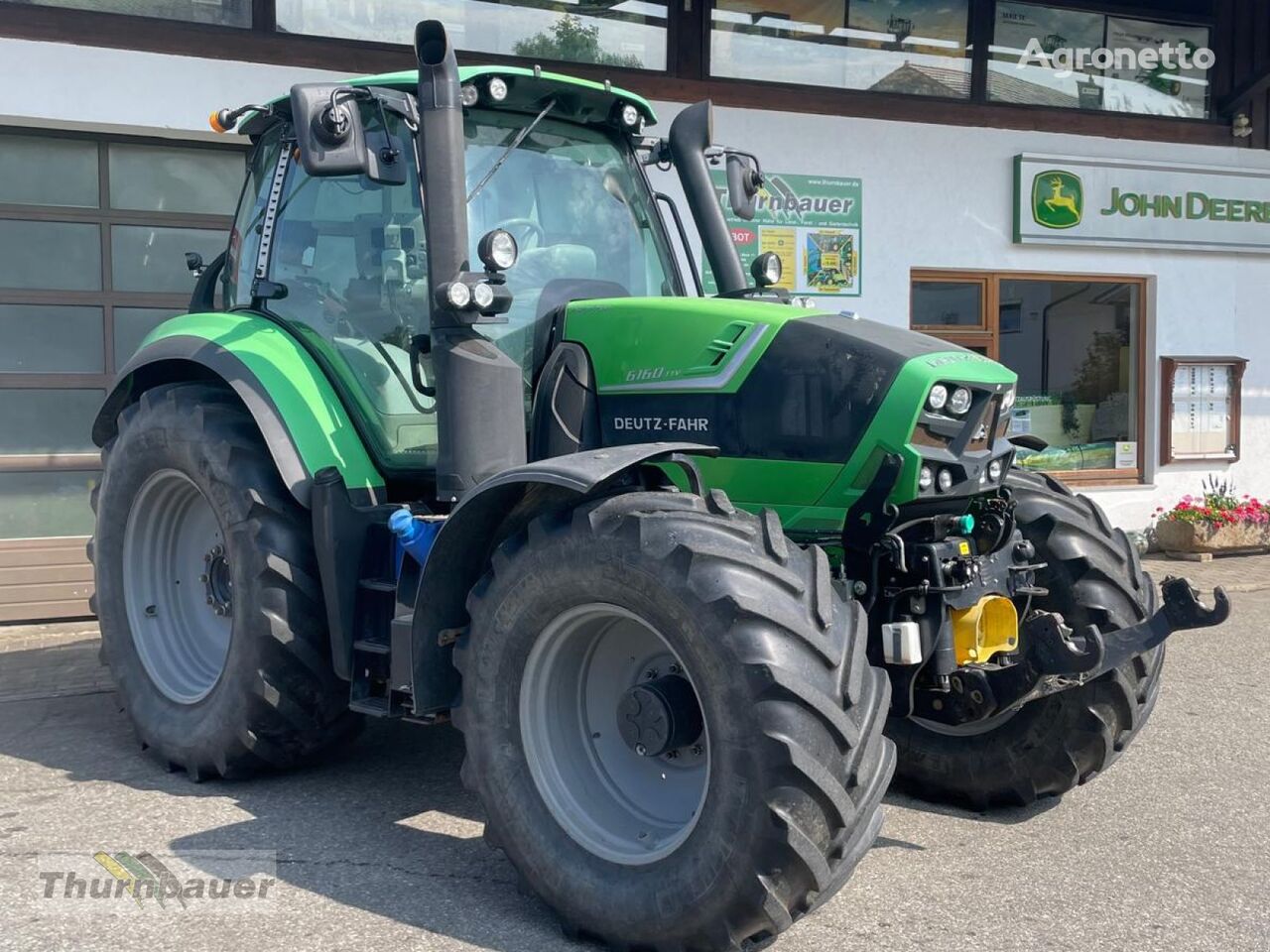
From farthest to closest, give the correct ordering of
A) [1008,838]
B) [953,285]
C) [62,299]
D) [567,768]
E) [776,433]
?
[953,285], [62,299], [1008,838], [776,433], [567,768]

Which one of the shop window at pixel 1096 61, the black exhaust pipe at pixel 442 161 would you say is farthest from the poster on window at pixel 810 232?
the black exhaust pipe at pixel 442 161

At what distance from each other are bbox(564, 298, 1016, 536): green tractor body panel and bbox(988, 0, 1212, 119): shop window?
7.11 m

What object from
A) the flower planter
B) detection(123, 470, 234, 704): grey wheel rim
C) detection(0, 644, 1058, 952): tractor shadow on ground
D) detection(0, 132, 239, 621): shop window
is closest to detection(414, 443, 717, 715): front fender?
detection(0, 644, 1058, 952): tractor shadow on ground

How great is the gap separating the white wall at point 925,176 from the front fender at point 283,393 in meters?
3.42

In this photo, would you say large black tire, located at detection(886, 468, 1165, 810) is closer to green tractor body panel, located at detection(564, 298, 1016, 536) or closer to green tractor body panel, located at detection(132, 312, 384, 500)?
green tractor body panel, located at detection(564, 298, 1016, 536)

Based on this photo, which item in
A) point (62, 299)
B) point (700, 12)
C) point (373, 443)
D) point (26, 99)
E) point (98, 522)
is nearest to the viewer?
point (373, 443)

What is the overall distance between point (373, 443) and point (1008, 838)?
241 cm

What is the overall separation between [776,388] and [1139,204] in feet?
25.3

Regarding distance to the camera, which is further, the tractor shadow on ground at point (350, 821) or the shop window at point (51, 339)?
the shop window at point (51, 339)

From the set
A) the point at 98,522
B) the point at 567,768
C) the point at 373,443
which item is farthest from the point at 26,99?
the point at 567,768

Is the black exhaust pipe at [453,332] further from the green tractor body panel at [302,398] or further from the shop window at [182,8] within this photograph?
the shop window at [182,8]

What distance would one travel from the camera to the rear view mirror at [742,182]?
469cm

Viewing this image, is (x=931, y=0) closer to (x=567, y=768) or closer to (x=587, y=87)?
(x=587, y=87)

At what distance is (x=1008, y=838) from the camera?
13.2 feet
